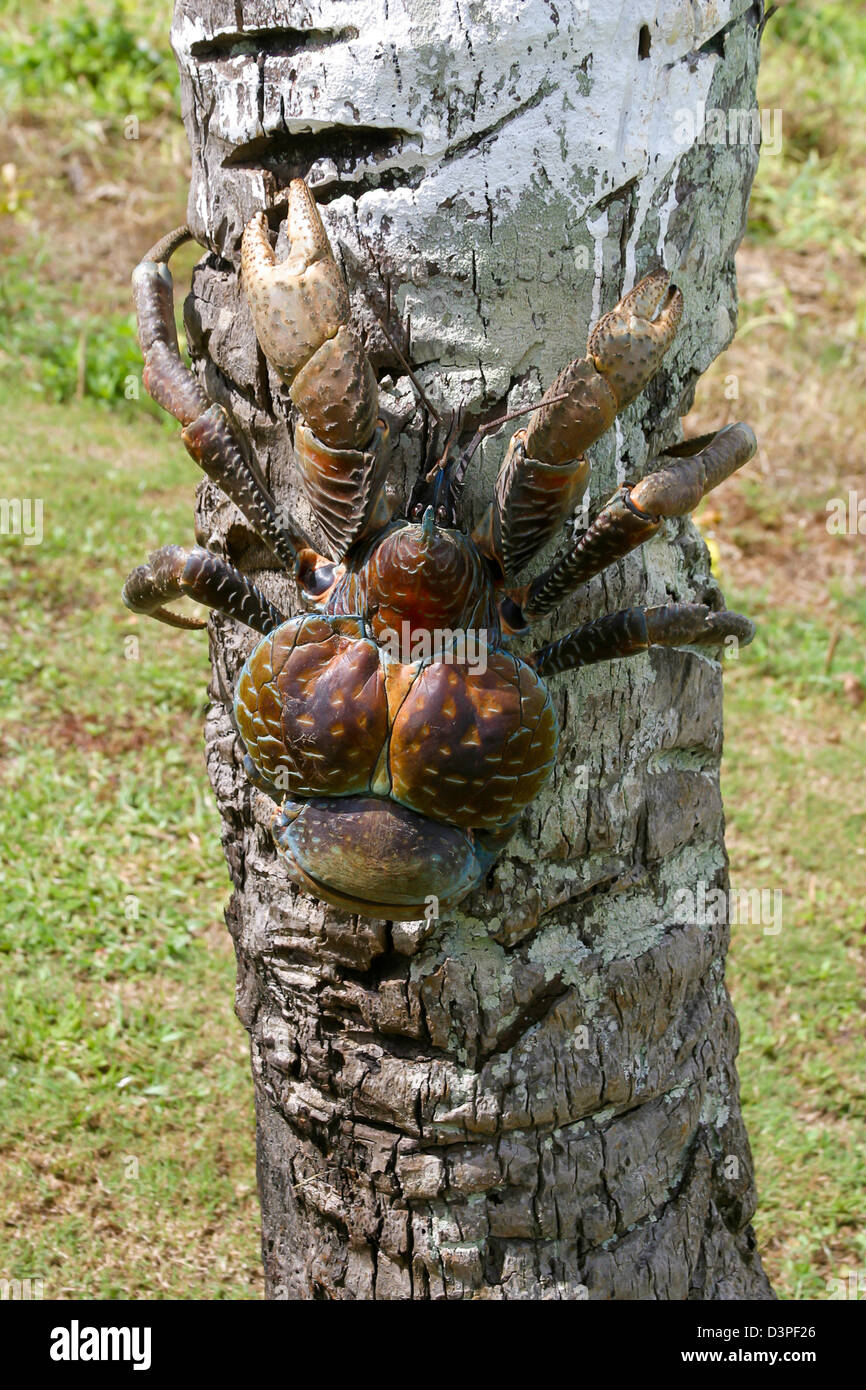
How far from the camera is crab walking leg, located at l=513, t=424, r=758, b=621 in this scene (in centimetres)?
201

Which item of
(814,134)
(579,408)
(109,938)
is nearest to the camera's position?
(579,408)

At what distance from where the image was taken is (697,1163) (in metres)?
2.56

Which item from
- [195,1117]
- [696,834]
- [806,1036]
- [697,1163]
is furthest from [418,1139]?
[806,1036]

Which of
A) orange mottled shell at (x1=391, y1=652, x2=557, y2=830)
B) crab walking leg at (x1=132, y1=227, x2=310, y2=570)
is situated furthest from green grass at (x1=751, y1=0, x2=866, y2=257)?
orange mottled shell at (x1=391, y1=652, x2=557, y2=830)

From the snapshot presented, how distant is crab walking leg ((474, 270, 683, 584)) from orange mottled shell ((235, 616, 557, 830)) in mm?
248

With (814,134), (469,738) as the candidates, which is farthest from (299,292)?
(814,134)

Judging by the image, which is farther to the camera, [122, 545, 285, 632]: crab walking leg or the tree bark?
[122, 545, 285, 632]: crab walking leg

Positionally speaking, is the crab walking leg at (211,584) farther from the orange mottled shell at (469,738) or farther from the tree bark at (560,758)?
the orange mottled shell at (469,738)

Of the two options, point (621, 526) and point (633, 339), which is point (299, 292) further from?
point (621, 526)

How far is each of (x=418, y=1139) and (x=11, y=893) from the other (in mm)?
2153

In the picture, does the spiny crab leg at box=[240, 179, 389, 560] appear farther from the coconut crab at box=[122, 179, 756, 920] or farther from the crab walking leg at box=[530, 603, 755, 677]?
the crab walking leg at box=[530, 603, 755, 677]

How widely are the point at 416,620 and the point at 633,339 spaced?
1.83 feet

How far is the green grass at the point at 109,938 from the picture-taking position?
3.25m

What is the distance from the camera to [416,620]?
78.4 inches
